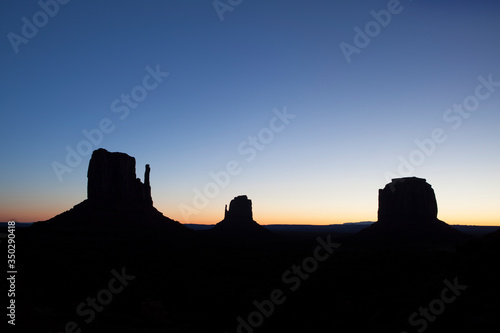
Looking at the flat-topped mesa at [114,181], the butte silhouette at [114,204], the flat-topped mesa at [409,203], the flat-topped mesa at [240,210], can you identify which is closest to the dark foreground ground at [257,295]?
the butte silhouette at [114,204]

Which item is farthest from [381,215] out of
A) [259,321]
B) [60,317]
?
[60,317]

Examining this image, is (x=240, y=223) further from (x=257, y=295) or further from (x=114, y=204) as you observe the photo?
(x=257, y=295)

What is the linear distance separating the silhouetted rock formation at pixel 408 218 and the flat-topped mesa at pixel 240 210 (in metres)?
50.6

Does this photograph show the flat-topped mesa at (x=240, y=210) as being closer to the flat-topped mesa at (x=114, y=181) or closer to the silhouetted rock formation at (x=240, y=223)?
the silhouetted rock formation at (x=240, y=223)

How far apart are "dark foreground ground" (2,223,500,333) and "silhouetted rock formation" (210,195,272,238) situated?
83.0m

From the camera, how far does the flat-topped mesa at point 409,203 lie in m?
94.4

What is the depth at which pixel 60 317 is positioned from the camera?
51.3ft

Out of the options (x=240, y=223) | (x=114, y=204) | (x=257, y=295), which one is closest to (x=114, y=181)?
(x=114, y=204)

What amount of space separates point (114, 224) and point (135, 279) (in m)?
42.8

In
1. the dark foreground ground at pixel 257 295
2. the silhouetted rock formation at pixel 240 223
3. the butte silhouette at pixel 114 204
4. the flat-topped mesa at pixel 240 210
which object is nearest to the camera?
the dark foreground ground at pixel 257 295

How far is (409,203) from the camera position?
96.3 metres

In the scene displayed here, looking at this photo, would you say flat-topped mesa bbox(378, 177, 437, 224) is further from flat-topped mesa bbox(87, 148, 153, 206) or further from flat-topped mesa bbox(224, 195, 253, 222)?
flat-topped mesa bbox(87, 148, 153, 206)

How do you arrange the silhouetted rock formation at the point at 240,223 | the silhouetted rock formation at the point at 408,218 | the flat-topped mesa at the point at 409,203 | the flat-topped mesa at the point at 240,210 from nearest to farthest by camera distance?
the silhouetted rock formation at the point at 408,218, the flat-topped mesa at the point at 409,203, the silhouetted rock formation at the point at 240,223, the flat-topped mesa at the point at 240,210

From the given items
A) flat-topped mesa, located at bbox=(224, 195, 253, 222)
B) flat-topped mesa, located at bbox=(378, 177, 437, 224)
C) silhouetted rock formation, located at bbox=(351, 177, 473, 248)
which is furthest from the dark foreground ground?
flat-topped mesa, located at bbox=(224, 195, 253, 222)
